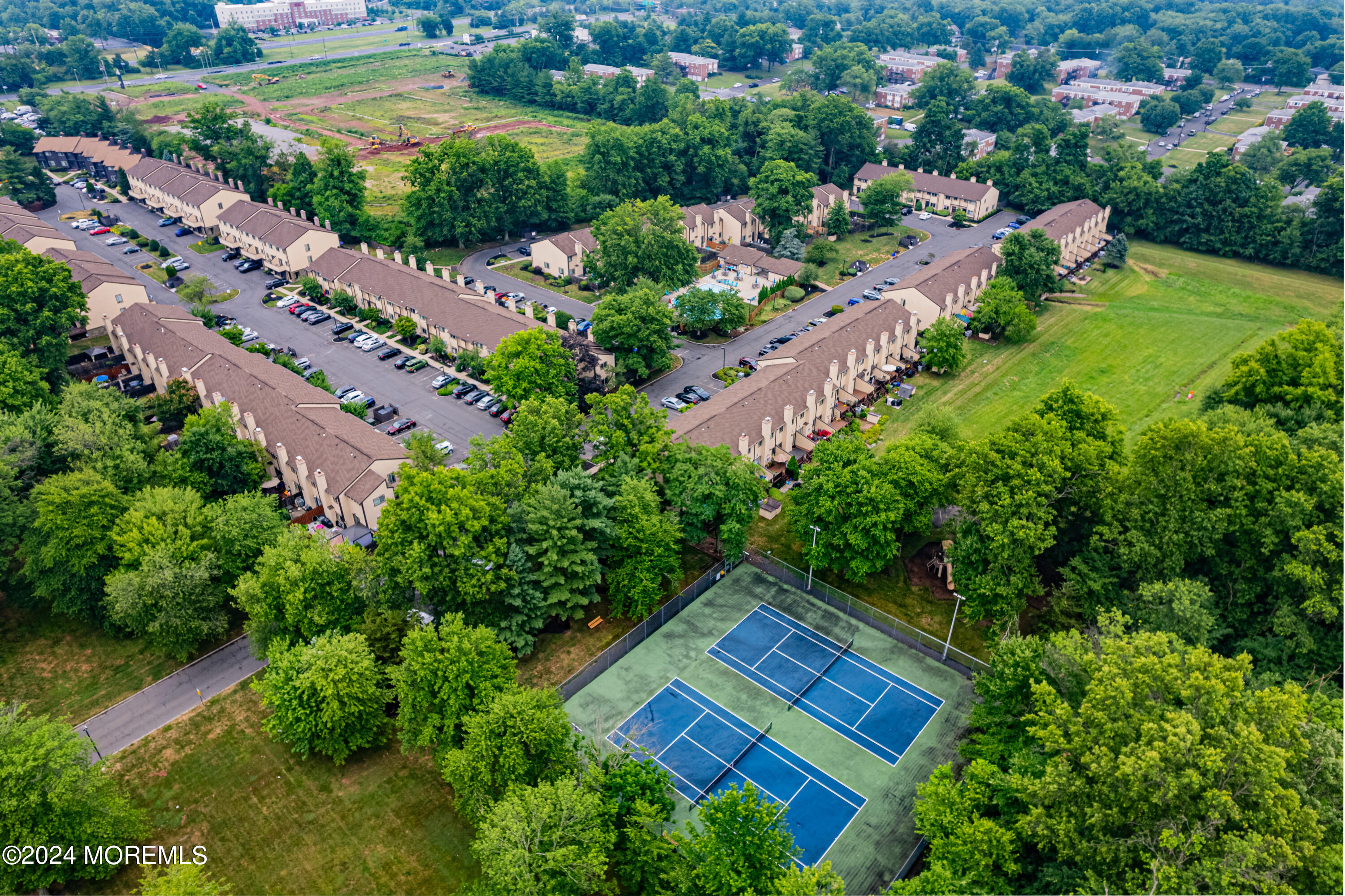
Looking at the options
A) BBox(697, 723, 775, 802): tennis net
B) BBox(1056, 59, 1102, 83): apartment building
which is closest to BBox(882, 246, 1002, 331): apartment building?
BBox(697, 723, 775, 802): tennis net

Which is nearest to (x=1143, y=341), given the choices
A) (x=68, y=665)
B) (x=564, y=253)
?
(x=564, y=253)

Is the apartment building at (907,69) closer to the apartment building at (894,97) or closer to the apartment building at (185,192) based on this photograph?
the apartment building at (894,97)

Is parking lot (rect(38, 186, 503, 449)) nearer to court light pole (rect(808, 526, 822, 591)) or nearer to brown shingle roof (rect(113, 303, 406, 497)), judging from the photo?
brown shingle roof (rect(113, 303, 406, 497))

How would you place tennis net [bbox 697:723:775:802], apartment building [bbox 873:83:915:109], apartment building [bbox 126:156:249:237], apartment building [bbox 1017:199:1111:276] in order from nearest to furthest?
tennis net [bbox 697:723:775:802], apartment building [bbox 1017:199:1111:276], apartment building [bbox 126:156:249:237], apartment building [bbox 873:83:915:109]

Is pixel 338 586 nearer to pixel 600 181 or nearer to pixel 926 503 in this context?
pixel 926 503

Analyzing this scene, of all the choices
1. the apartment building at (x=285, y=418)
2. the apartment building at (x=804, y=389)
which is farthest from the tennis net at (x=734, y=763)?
the apartment building at (x=285, y=418)

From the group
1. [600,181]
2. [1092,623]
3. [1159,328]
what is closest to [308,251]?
[600,181]

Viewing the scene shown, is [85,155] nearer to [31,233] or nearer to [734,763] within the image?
[31,233]
